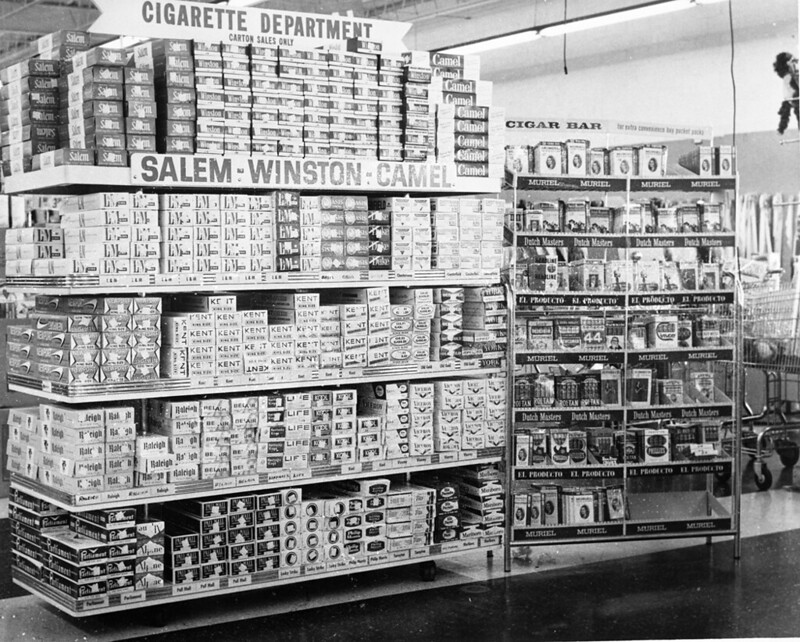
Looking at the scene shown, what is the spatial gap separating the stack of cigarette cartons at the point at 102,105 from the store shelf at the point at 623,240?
212cm

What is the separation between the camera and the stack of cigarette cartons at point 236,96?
16.9 ft

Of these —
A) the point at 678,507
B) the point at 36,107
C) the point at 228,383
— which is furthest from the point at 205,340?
the point at 678,507

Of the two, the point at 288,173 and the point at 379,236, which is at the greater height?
the point at 288,173

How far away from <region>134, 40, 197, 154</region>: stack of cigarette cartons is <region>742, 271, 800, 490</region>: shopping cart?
15.7ft

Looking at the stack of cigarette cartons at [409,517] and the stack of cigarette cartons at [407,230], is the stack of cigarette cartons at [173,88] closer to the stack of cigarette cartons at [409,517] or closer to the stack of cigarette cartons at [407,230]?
the stack of cigarette cartons at [407,230]

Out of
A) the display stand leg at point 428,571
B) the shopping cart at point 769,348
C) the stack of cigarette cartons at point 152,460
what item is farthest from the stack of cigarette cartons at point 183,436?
the shopping cart at point 769,348

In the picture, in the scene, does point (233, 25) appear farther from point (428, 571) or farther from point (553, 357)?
point (428, 571)

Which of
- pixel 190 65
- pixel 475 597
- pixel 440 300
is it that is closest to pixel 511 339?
pixel 440 300

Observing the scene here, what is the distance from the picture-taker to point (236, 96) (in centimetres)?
518

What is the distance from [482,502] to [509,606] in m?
0.73

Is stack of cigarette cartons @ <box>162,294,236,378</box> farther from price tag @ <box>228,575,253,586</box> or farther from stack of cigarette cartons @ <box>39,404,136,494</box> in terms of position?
price tag @ <box>228,575,253,586</box>

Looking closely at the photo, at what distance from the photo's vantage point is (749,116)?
1204cm

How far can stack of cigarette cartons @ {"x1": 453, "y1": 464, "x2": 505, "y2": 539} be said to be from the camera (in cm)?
600

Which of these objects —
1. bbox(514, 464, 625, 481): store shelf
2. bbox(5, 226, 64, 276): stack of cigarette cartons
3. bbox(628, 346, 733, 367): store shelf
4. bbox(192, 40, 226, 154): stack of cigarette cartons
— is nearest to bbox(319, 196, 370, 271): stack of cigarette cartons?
bbox(192, 40, 226, 154): stack of cigarette cartons
